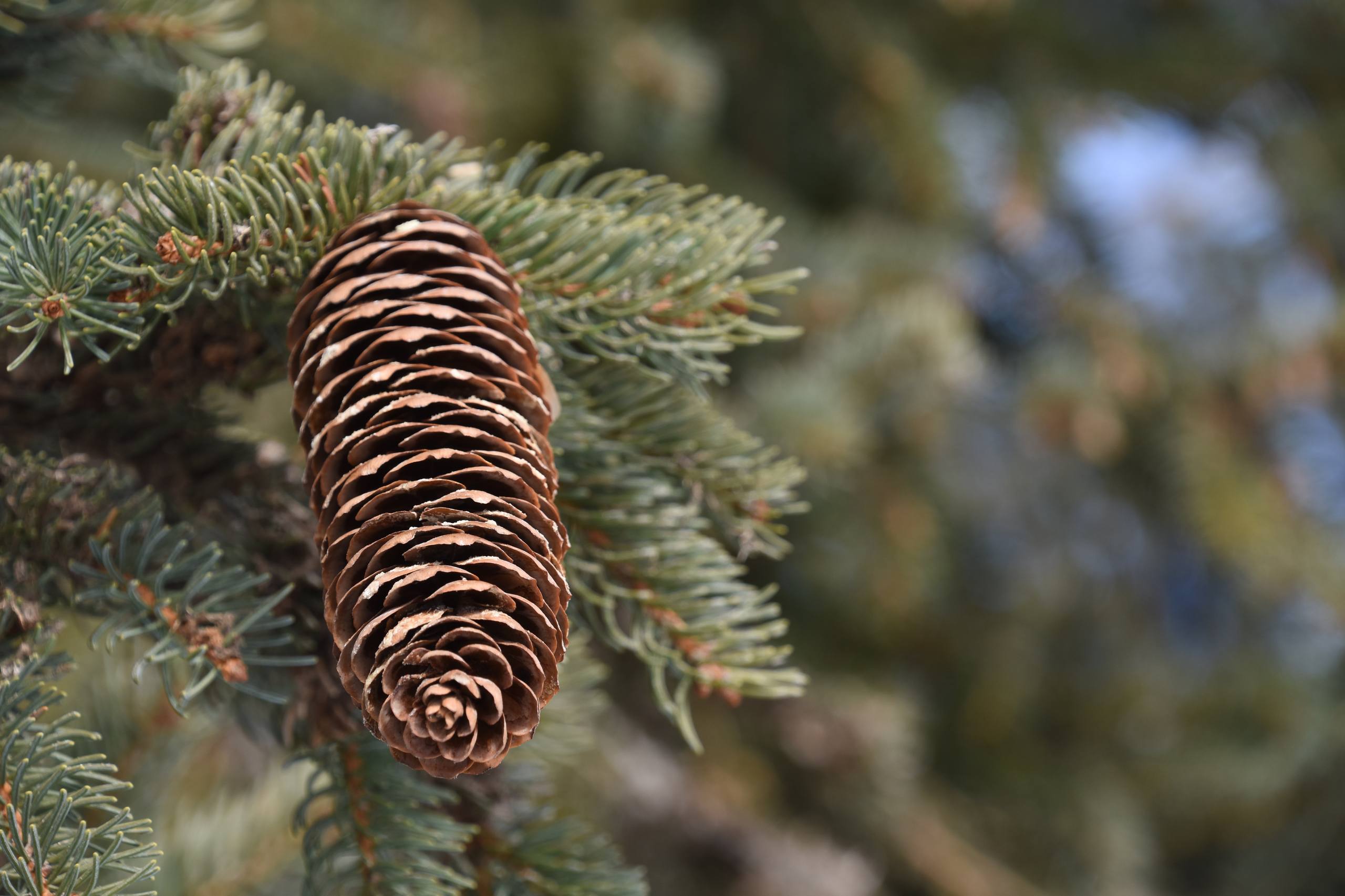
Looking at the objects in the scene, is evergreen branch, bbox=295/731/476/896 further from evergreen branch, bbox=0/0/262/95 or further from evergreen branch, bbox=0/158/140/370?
evergreen branch, bbox=0/0/262/95

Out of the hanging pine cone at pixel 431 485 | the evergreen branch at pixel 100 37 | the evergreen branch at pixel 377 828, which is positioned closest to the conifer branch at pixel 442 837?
the evergreen branch at pixel 377 828

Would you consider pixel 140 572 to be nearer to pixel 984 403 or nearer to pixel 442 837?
pixel 442 837

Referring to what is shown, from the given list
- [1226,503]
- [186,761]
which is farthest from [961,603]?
[186,761]

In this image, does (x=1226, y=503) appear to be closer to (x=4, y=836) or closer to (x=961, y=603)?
(x=961, y=603)

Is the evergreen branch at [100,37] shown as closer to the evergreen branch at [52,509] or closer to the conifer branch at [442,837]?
the evergreen branch at [52,509]

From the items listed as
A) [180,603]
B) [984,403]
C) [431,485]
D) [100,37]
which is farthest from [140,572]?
[984,403]

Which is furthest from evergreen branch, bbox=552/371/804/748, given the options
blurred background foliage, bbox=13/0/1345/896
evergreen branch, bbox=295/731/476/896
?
blurred background foliage, bbox=13/0/1345/896
